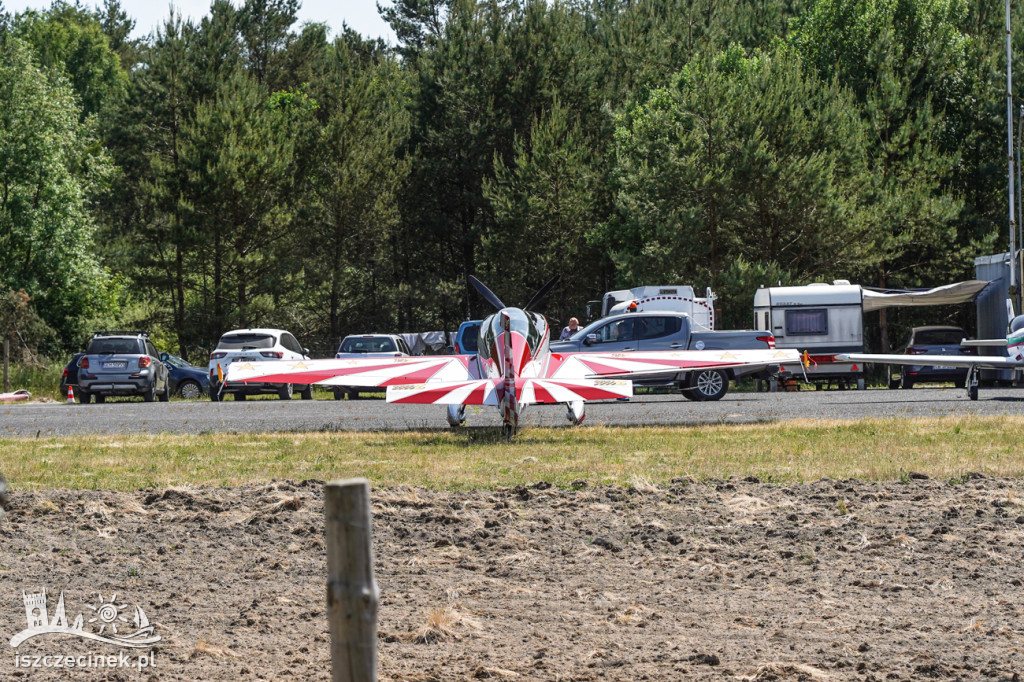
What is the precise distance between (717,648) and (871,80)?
37.5 metres

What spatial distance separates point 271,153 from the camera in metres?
41.5

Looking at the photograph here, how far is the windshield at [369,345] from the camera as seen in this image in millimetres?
29375

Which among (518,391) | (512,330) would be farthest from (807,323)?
(518,391)

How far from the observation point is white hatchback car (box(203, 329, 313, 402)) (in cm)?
2728

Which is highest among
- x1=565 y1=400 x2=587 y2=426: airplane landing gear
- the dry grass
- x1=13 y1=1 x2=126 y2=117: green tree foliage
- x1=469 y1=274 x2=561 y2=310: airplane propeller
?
x1=13 y1=1 x2=126 y2=117: green tree foliage

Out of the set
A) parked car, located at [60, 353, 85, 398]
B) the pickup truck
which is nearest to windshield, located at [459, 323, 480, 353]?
the pickup truck

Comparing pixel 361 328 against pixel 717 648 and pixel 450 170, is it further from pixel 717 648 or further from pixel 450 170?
pixel 717 648

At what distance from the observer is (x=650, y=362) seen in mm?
16266

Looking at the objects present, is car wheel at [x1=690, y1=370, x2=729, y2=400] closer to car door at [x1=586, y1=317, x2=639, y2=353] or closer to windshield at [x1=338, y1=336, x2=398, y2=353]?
car door at [x1=586, y1=317, x2=639, y2=353]

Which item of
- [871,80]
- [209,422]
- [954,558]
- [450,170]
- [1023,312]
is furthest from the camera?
[450,170]

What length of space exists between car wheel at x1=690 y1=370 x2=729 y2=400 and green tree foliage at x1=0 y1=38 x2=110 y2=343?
26.9 m

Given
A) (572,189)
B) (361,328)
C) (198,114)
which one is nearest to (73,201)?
(198,114)

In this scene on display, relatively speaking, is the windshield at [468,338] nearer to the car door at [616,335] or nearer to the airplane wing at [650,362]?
the car door at [616,335]

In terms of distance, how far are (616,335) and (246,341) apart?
33.4 feet
